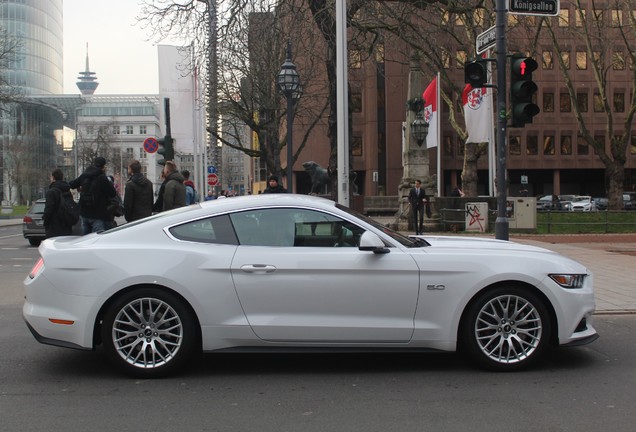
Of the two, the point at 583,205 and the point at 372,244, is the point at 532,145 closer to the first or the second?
the point at 583,205

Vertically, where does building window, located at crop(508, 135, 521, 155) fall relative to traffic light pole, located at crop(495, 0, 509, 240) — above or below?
above

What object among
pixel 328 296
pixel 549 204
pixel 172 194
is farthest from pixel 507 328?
pixel 549 204

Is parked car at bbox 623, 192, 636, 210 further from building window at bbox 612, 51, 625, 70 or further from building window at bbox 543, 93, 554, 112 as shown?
building window at bbox 612, 51, 625, 70

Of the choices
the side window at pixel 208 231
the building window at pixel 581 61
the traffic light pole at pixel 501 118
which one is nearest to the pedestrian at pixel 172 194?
the traffic light pole at pixel 501 118

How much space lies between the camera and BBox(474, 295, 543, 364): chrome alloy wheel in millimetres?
5125

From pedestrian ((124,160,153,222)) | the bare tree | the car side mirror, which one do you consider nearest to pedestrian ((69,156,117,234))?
pedestrian ((124,160,153,222))

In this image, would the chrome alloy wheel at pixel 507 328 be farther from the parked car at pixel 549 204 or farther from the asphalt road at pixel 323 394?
the parked car at pixel 549 204

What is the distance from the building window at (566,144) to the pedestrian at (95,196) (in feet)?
180

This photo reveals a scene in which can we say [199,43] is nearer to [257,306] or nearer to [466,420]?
[257,306]

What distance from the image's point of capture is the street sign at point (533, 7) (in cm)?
920

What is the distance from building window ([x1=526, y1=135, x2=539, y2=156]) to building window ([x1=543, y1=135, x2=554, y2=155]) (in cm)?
67

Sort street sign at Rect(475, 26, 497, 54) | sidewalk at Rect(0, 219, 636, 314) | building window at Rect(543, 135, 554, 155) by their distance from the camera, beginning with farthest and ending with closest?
building window at Rect(543, 135, 554, 155) → street sign at Rect(475, 26, 497, 54) → sidewalk at Rect(0, 219, 636, 314)

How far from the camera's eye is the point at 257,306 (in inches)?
197

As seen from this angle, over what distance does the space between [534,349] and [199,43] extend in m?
14.4
